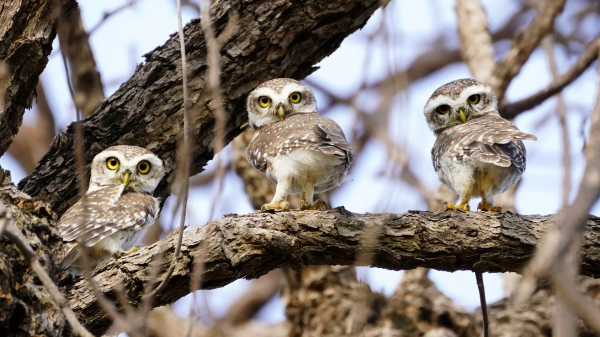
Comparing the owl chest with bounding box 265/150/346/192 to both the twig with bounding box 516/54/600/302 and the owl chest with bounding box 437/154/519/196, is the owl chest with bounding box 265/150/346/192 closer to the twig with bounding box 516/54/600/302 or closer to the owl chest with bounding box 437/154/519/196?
the owl chest with bounding box 437/154/519/196

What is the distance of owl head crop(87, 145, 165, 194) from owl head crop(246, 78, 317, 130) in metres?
0.89

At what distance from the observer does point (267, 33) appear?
17.3 ft

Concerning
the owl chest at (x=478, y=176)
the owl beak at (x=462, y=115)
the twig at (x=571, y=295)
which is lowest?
the twig at (x=571, y=295)

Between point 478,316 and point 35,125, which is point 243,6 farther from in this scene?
point 35,125

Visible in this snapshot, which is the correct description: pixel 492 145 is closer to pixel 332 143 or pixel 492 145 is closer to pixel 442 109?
pixel 332 143

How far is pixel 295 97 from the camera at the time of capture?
595 centimetres

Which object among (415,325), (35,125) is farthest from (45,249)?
(35,125)

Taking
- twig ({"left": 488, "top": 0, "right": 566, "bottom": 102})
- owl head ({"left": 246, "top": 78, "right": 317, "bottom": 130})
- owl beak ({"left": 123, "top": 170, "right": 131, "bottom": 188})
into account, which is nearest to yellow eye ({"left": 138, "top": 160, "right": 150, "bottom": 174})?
owl beak ({"left": 123, "top": 170, "right": 131, "bottom": 188})

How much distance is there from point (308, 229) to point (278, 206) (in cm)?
67

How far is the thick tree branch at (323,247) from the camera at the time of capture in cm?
399

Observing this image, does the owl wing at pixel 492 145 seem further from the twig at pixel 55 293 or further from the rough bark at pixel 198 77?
the twig at pixel 55 293

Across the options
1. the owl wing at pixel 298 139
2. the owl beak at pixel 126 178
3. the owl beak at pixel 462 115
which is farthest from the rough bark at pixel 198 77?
the owl beak at pixel 462 115

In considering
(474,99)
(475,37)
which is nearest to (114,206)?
(474,99)

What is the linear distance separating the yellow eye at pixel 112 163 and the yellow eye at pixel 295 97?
154cm
